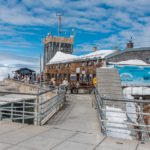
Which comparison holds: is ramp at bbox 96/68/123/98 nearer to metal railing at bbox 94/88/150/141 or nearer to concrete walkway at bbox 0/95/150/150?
metal railing at bbox 94/88/150/141

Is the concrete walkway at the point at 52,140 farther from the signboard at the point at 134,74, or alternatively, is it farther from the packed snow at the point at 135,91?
the signboard at the point at 134,74

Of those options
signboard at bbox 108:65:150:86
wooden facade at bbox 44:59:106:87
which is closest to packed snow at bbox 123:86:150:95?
signboard at bbox 108:65:150:86

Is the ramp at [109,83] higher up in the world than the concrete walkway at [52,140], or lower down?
higher up

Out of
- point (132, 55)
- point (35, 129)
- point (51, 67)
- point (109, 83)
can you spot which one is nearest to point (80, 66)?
point (132, 55)

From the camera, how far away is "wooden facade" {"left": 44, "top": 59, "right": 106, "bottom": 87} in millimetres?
26670

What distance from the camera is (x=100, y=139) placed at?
645cm

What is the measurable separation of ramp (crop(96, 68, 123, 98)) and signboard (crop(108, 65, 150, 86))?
18.5 feet

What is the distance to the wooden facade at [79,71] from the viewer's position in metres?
26.7

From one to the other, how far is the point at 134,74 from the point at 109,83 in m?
8.61


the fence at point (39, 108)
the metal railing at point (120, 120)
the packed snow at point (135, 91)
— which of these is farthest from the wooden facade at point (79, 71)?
the fence at point (39, 108)

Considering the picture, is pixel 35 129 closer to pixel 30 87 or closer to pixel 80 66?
pixel 80 66

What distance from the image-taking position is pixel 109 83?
16422 mm

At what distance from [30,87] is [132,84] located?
15.1m

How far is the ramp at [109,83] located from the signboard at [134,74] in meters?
5.65
